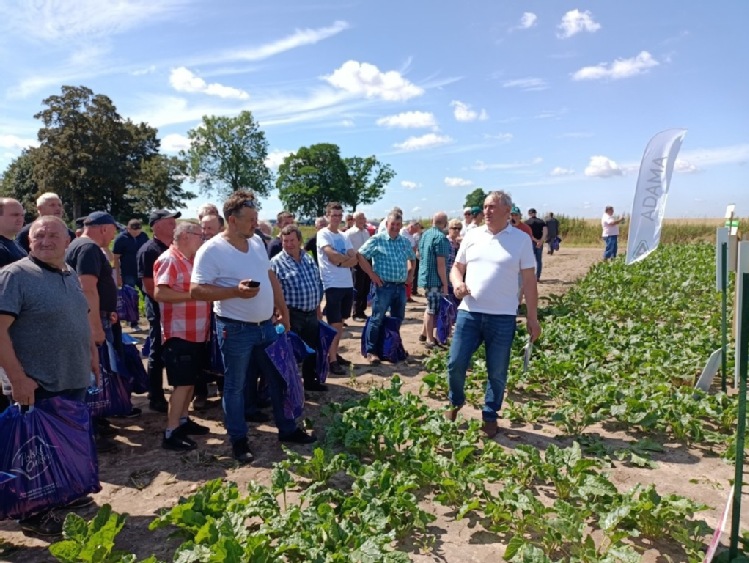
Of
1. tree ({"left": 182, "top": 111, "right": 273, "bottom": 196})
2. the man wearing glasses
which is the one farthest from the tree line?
the man wearing glasses

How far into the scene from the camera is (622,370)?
603 cm

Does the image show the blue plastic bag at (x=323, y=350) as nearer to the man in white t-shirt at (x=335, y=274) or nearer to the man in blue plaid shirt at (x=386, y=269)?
the man in white t-shirt at (x=335, y=274)

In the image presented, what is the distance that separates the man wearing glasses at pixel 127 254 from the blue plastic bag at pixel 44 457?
601 cm

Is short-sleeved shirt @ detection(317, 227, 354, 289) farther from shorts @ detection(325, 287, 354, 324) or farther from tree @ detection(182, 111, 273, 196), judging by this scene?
tree @ detection(182, 111, 273, 196)

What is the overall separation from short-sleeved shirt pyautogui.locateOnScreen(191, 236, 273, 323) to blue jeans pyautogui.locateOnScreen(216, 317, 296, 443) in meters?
0.10

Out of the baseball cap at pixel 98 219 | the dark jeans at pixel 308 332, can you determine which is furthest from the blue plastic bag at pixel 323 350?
the baseball cap at pixel 98 219

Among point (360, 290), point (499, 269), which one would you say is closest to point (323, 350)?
point (499, 269)

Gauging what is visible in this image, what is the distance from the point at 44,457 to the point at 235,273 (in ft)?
5.33

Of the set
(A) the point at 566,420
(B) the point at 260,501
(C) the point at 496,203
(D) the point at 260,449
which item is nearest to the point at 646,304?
(A) the point at 566,420

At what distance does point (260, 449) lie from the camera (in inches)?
175

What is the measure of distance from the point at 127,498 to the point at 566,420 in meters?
3.52

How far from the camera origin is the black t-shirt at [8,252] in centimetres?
382

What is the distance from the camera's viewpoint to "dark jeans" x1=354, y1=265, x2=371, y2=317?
985 cm

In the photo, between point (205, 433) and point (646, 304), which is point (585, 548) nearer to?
point (205, 433)
